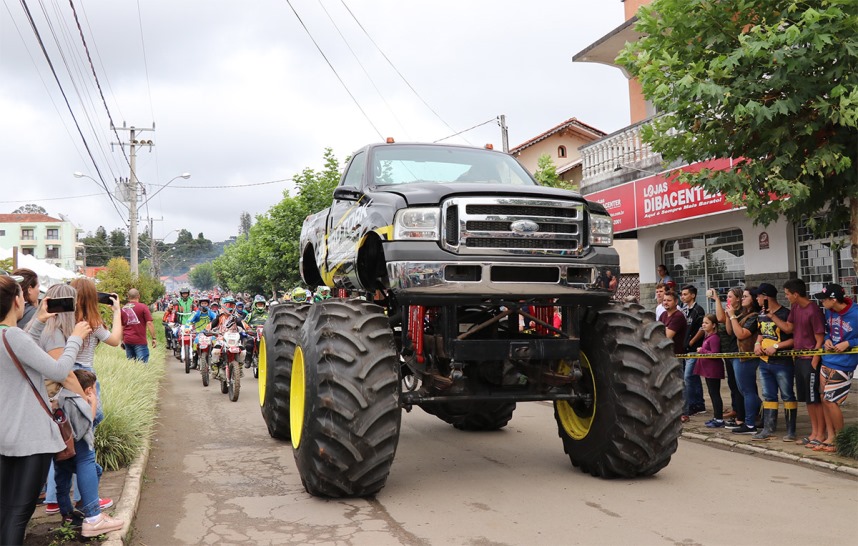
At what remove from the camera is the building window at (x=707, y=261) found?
1472 cm

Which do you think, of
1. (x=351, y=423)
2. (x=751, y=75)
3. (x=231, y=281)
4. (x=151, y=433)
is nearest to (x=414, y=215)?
(x=351, y=423)

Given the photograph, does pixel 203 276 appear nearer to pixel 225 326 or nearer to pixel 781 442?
pixel 225 326

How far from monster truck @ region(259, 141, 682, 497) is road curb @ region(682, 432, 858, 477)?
1.96 meters

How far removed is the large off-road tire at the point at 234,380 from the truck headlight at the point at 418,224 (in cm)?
805

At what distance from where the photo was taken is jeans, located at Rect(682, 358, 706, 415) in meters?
10.4

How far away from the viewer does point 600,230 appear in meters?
6.57

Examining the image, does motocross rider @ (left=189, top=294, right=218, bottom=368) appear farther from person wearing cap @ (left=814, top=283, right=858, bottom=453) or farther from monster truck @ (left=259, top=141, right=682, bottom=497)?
person wearing cap @ (left=814, top=283, right=858, bottom=453)

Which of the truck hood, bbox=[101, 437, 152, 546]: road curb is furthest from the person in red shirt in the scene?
the truck hood

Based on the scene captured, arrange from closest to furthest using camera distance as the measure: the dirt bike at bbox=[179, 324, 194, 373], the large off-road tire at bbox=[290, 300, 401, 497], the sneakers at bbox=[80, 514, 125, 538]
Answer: the sneakers at bbox=[80, 514, 125, 538] → the large off-road tire at bbox=[290, 300, 401, 497] → the dirt bike at bbox=[179, 324, 194, 373]

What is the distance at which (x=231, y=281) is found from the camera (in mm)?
85562

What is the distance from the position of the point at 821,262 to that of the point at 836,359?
222 inches

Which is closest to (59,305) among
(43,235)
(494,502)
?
(494,502)

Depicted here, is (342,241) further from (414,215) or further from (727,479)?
(727,479)

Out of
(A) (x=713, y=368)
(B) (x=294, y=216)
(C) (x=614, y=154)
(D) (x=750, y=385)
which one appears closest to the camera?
(D) (x=750, y=385)
